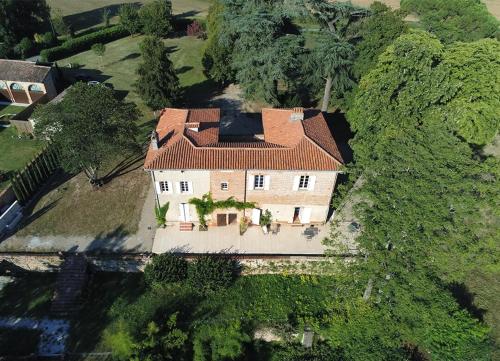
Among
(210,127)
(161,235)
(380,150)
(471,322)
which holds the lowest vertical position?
(161,235)

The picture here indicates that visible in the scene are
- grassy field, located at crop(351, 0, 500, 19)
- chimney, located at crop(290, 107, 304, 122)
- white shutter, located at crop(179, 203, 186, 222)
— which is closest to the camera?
white shutter, located at crop(179, 203, 186, 222)

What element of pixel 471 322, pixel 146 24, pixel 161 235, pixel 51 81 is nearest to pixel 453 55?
pixel 471 322

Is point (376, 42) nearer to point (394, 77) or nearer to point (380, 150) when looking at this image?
point (394, 77)

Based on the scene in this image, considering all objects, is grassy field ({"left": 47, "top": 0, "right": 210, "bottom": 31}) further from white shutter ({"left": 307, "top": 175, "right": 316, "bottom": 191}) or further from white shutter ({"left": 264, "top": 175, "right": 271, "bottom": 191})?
white shutter ({"left": 307, "top": 175, "right": 316, "bottom": 191})

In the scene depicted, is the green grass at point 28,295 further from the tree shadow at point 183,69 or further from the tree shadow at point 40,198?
the tree shadow at point 183,69

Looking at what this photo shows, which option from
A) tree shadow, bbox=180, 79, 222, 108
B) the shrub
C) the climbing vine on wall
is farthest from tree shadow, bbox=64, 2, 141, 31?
the climbing vine on wall

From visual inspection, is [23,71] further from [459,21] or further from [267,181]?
[459,21]

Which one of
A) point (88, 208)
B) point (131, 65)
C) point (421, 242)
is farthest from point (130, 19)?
point (421, 242)
